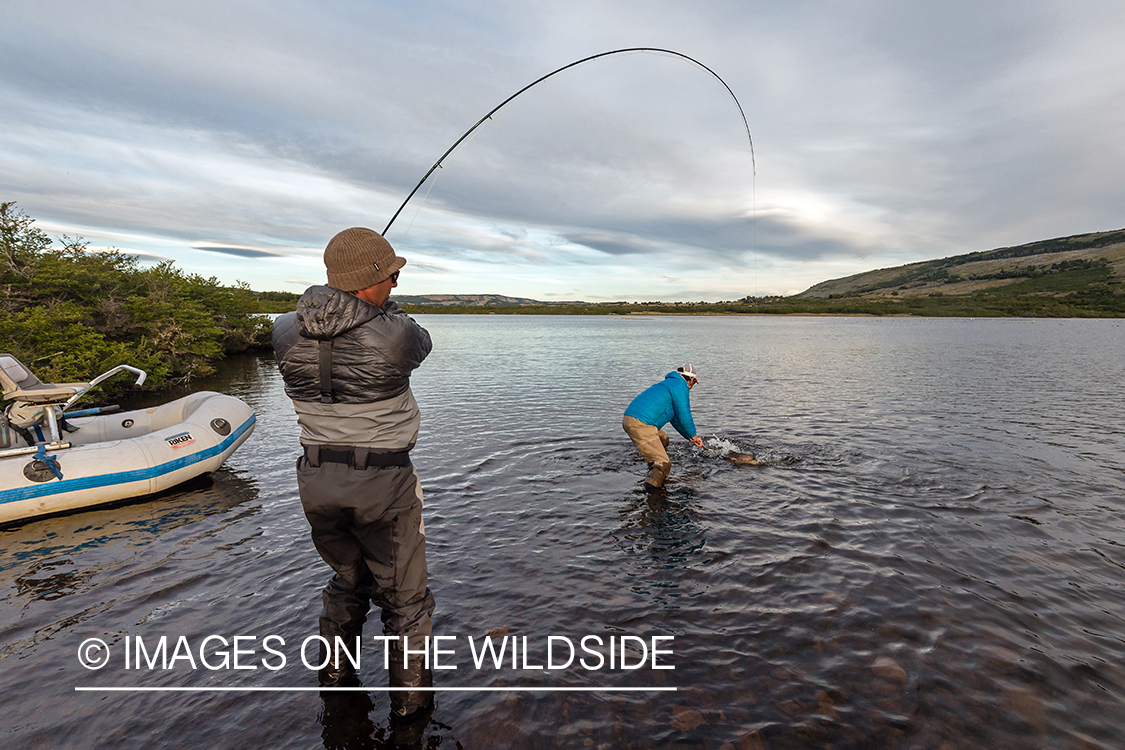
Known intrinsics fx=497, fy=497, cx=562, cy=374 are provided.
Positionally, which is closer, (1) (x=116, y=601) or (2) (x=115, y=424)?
(1) (x=116, y=601)

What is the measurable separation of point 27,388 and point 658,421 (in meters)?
12.9

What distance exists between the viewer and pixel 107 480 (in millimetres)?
9930

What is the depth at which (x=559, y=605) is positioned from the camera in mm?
6680

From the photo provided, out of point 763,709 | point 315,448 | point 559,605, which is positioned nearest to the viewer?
point 315,448

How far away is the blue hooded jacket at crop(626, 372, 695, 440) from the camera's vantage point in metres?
11.1

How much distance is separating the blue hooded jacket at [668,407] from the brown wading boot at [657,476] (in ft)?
2.75

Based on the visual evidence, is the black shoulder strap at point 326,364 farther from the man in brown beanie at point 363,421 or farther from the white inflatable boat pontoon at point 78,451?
the white inflatable boat pontoon at point 78,451

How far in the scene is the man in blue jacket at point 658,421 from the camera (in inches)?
433

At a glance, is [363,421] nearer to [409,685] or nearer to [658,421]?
[409,685]

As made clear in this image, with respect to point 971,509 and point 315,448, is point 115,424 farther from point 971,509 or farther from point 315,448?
point 971,509

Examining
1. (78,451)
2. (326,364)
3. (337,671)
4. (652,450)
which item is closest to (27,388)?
(78,451)

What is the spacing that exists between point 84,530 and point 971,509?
1698 cm

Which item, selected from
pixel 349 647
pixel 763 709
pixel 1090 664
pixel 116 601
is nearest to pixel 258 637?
pixel 349 647

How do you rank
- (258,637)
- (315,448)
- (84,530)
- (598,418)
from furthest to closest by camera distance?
(598,418), (84,530), (258,637), (315,448)
